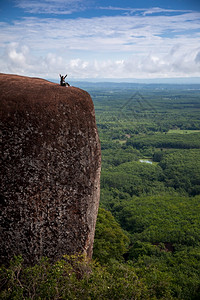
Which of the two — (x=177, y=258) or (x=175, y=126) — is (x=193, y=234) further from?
(x=175, y=126)

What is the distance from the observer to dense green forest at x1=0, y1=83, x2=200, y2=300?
9.86 meters

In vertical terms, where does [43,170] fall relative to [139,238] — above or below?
above

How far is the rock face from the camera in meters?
9.98

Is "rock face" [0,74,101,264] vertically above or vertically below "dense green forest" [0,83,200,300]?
above

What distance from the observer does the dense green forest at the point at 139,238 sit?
32.3 ft

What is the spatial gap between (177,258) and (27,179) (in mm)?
20505

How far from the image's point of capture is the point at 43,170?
10195 mm

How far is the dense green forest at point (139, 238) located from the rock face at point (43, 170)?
2.60 ft

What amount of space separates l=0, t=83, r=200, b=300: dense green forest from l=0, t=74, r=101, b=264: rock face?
793mm

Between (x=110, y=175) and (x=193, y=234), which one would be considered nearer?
(x=193, y=234)

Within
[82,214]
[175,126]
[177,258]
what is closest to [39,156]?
[82,214]

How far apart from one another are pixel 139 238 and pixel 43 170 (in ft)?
82.0

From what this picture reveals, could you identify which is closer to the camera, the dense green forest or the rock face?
the dense green forest

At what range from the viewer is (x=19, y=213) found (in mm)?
10094
